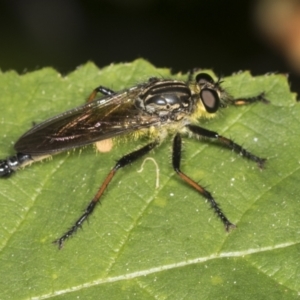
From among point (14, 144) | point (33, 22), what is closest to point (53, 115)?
point (14, 144)

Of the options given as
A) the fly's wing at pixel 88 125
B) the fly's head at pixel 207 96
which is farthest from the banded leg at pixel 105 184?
the fly's head at pixel 207 96

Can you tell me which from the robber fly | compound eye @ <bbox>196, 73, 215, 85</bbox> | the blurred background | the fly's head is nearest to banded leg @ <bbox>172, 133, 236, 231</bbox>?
the robber fly

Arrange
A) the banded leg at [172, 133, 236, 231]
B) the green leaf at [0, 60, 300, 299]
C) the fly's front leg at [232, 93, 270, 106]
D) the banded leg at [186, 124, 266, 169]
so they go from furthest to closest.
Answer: the fly's front leg at [232, 93, 270, 106], the banded leg at [186, 124, 266, 169], the banded leg at [172, 133, 236, 231], the green leaf at [0, 60, 300, 299]

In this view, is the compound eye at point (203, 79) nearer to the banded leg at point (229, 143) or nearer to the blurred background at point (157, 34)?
the banded leg at point (229, 143)

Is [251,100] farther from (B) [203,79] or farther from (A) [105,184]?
(A) [105,184]

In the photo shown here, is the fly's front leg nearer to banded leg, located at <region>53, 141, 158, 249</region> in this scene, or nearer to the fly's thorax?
the fly's thorax

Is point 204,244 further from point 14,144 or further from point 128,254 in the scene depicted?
point 14,144

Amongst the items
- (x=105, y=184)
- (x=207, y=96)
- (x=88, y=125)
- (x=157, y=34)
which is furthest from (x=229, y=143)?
(x=157, y=34)
